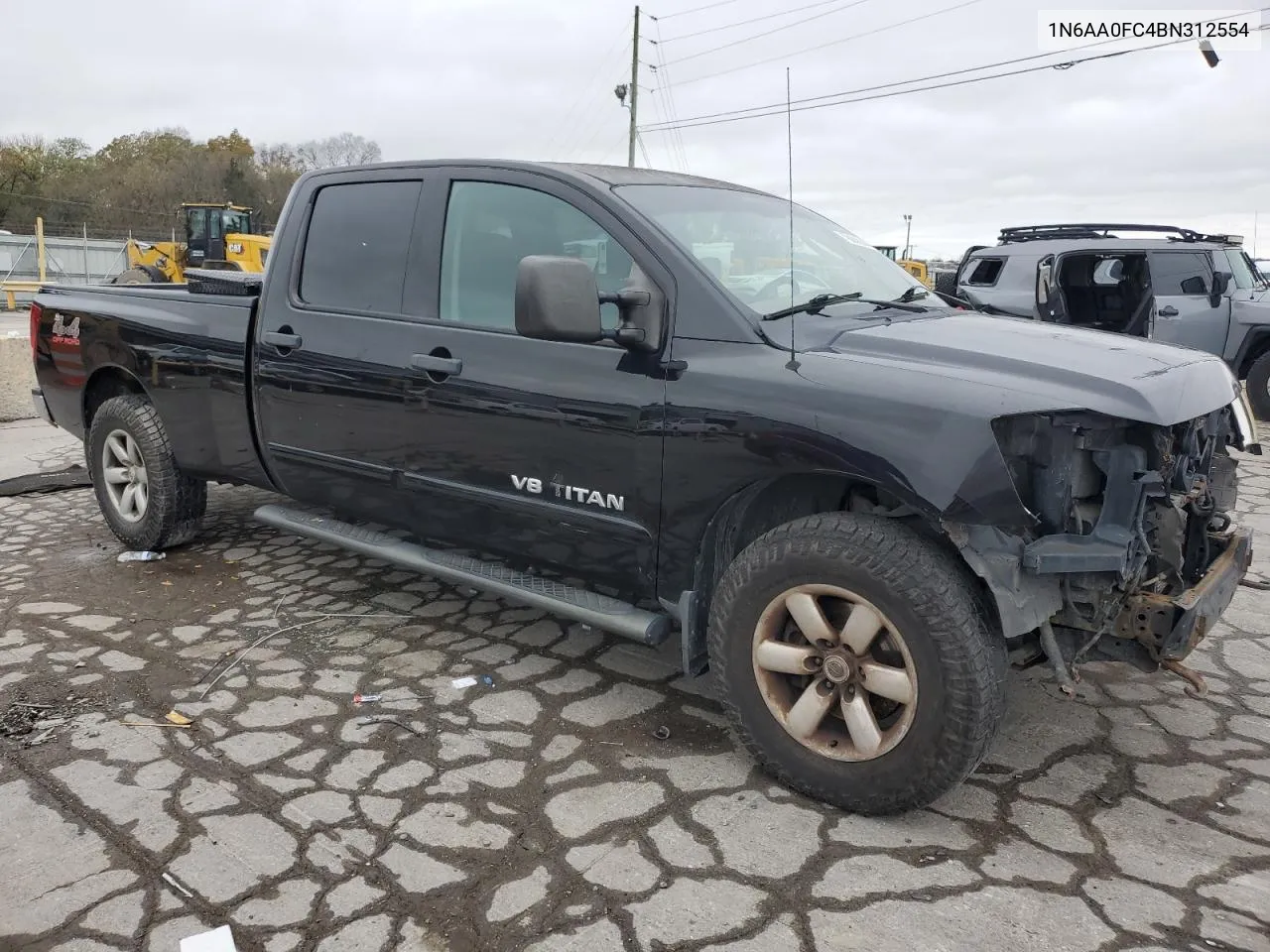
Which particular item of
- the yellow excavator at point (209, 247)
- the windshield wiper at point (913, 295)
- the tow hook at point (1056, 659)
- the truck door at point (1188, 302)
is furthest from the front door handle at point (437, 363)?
the yellow excavator at point (209, 247)

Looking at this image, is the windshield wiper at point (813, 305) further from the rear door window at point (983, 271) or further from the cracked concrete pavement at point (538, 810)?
the rear door window at point (983, 271)

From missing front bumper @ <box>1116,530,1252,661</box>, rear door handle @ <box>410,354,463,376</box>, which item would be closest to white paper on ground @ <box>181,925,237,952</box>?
rear door handle @ <box>410,354,463,376</box>

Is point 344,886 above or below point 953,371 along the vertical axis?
below

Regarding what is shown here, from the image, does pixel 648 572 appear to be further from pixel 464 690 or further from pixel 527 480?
pixel 464 690

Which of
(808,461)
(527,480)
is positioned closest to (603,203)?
(527,480)

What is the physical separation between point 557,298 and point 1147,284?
796 cm

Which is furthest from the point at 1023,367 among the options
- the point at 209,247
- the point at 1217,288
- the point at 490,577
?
the point at 209,247

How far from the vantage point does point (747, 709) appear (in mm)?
2752

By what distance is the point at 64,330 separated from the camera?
4.96 metres

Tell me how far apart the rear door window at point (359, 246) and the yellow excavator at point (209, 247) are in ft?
62.2

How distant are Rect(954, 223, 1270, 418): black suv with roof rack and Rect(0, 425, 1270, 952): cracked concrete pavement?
5972 mm

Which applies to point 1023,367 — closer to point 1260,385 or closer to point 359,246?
point 359,246

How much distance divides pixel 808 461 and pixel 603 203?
1.16 m

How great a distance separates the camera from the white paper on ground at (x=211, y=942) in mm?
2078
